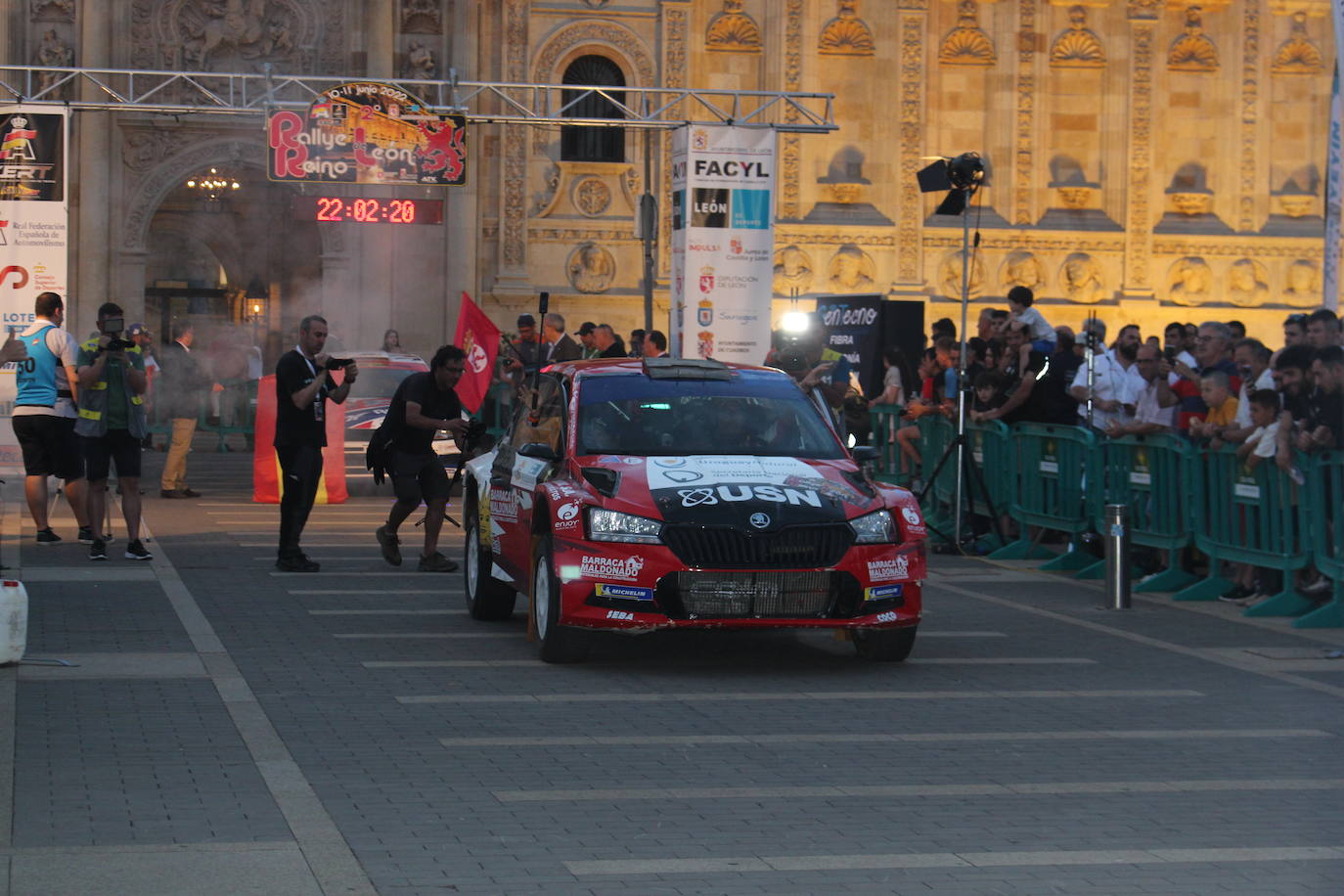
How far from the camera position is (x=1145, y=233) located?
3766cm

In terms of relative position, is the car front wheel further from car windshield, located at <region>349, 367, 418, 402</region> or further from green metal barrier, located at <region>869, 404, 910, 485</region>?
car windshield, located at <region>349, 367, 418, 402</region>

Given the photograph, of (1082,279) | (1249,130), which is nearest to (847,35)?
(1082,279)

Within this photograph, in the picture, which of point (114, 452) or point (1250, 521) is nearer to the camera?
point (1250, 521)

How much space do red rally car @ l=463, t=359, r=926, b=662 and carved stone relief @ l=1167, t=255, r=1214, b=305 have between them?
2744 centimetres

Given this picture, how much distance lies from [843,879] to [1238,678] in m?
5.23

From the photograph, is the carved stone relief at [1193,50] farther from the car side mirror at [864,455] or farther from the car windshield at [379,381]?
the car side mirror at [864,455]

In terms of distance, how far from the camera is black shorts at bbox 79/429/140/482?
16.1 m

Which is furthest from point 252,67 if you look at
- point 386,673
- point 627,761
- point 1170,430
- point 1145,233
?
point 627,761

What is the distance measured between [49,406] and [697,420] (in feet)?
25.2

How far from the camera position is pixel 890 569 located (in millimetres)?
10602

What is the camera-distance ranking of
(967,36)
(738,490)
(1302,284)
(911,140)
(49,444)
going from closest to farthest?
(738,490), (49,444), (911,140), (967,36), (1302,284)

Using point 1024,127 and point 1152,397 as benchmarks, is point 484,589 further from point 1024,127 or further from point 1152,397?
point 1024,127

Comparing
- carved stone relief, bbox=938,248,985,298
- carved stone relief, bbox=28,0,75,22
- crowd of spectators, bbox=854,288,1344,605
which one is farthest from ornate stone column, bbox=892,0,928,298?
carved stone relief, bbox=28,0,75,22

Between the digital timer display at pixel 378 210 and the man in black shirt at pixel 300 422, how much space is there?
54.8 ft
